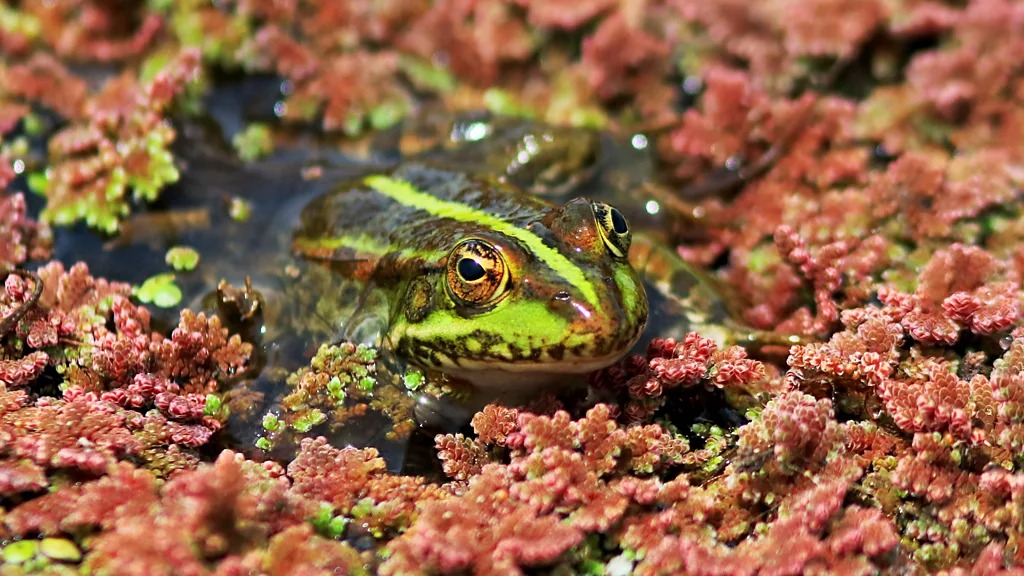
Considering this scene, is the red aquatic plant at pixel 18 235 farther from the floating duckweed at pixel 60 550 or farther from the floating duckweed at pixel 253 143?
the floating duckweed at pixel 60 550

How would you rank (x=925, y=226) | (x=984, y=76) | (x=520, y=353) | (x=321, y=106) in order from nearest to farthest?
(x=520, y=353) → (x=925, y=226) → (x=984, y=76) → (x=321, y=106)

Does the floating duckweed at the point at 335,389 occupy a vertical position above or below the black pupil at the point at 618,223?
below

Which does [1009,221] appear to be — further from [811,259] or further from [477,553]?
[477,553]

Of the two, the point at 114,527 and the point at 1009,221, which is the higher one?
the point at 114,527

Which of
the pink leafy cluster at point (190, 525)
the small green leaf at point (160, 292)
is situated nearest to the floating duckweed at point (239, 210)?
the small green leaf at point (160, 292)

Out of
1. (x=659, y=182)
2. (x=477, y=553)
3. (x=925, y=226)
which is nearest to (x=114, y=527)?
(x=477, y=553)

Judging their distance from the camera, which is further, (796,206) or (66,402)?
(796,206)
